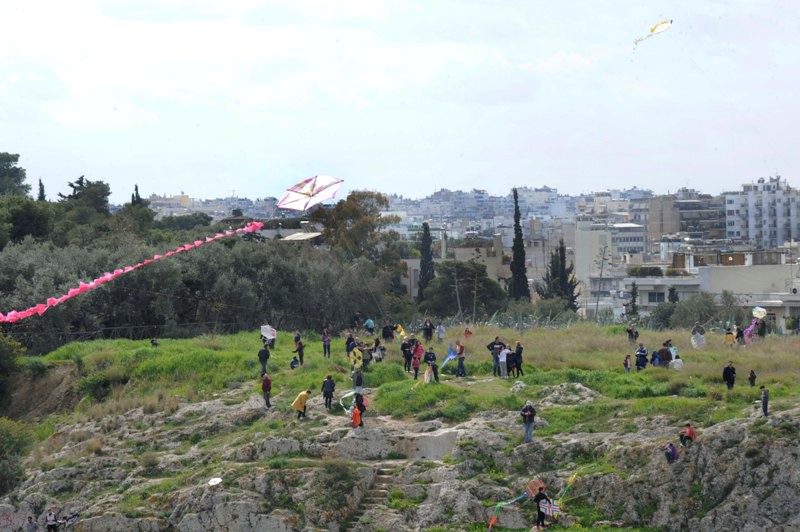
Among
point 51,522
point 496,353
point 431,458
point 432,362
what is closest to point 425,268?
point 496,353

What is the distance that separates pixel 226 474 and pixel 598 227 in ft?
452

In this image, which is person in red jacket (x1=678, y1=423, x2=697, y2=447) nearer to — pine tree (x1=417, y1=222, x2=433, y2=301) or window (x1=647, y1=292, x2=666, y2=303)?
pine tree (x1=417, y1=222, x2=433, y2=301)

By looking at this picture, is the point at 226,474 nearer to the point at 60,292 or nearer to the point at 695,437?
the point at 695,437

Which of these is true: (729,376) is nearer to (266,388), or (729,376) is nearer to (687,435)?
(687,435)

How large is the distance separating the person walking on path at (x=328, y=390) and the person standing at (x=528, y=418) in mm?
5498

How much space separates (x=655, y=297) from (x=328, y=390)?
188ft

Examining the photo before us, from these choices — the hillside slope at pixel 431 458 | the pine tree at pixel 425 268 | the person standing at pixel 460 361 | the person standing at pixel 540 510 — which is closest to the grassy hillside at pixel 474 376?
the hillside slope at pixel 431 458

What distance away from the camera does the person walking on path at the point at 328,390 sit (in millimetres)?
37188

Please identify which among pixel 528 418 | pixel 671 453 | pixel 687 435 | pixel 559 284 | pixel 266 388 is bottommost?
pixel 559 284

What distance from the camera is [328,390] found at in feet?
122

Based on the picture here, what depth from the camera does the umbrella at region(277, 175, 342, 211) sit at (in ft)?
192

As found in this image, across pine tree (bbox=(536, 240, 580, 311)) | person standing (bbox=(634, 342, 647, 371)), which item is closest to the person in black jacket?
person standing (bbox=(634, 342, 647, 371))

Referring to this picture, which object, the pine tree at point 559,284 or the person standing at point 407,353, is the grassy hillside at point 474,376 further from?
the pine tree at point 559,284

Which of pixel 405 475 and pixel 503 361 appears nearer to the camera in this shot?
pixel 405 475
